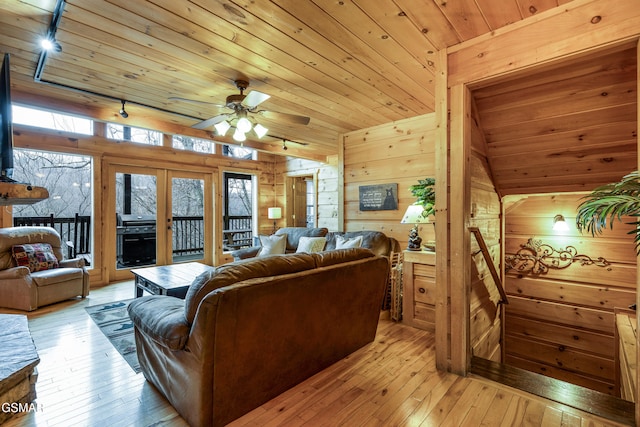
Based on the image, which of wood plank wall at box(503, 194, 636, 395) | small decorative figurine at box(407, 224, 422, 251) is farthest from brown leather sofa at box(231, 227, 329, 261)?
wood plank wall at box(503, 194, 636, 395)

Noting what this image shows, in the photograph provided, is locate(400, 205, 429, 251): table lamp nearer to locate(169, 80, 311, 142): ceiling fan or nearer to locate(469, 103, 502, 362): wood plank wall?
locate(469, 103, 502, 362): wood plank wall

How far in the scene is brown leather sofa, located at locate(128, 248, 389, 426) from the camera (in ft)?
5.06

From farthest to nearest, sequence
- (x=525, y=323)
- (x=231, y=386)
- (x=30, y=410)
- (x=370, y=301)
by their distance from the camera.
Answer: (x=525, y=323)
(x=370, y=301)
(x=30, y=410)
(x=231, y=386)

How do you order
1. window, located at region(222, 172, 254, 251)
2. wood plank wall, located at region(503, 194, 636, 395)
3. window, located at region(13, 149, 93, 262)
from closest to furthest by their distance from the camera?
1. wood plank wall, located at region(503, 194, 636, 395)
2. window, located at region(13, 149, 93, 262)
3. window, located at region(222, 172, 254, 251)

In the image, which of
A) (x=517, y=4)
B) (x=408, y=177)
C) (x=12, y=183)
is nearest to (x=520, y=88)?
(x=517, y=4)

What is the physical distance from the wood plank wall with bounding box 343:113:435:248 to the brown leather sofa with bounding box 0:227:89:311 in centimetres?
383

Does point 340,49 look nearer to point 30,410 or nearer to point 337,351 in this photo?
point 337,351

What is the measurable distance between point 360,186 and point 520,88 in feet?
8.11

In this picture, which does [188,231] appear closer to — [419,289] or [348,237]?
[348,237]

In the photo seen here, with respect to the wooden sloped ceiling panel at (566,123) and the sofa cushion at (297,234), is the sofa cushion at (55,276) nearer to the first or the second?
the sofa cushion at (297,234)

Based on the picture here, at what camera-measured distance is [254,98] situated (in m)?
2.66

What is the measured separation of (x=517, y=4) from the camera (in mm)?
1826

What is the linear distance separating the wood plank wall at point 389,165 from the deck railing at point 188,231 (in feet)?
10.2

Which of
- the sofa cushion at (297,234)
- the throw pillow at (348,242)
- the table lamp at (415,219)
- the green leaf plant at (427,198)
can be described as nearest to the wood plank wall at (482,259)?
the green leaf plant at (427,198)
